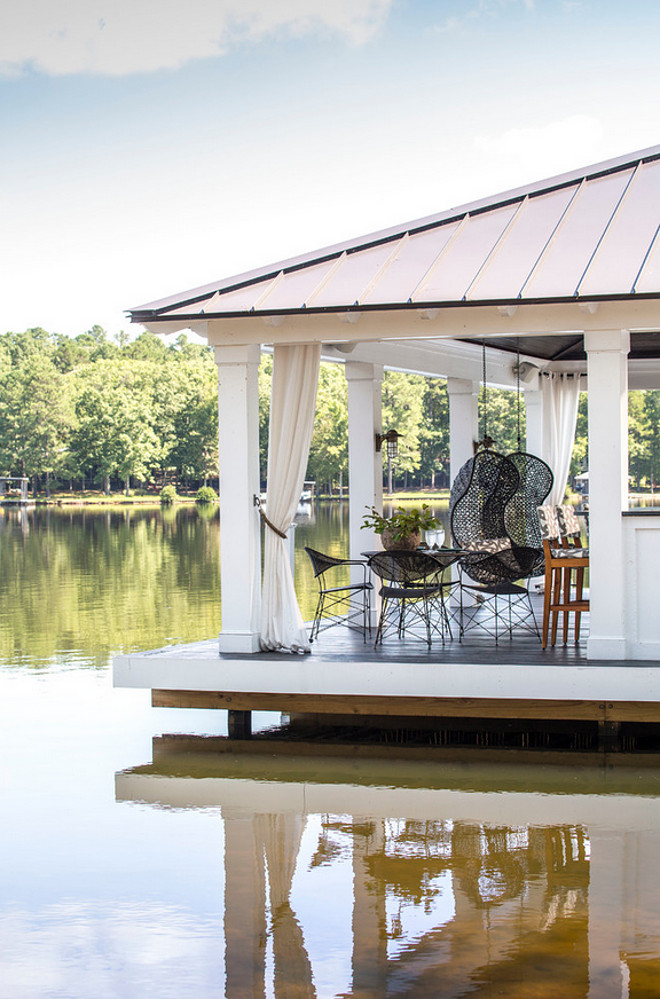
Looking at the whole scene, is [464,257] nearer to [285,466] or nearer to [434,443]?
[285,466]

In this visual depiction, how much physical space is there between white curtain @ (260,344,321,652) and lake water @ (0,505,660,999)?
1.05 metres

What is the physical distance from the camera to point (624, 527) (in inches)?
328

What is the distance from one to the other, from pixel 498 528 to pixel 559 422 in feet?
11.7

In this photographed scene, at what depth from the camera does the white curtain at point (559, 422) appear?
43.5 feet

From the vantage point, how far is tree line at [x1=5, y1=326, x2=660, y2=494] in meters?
63.0

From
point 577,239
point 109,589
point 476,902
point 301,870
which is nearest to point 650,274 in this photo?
point 577,239

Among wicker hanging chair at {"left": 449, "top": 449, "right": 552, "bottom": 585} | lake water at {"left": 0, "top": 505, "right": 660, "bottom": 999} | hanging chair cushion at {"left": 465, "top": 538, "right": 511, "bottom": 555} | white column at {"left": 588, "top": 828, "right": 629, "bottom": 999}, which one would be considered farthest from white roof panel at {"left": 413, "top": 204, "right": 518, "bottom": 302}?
white column at {"left": 588, "top": 828, "right": 629, "bottom": 999}

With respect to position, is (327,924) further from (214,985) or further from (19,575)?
(19,575)

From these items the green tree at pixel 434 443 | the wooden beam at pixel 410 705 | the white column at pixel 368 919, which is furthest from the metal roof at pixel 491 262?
the green tree at pixel 434 443

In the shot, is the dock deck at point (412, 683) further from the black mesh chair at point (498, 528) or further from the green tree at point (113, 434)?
the green tree at point (113, 434)

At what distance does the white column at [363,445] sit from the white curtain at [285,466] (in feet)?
7.50

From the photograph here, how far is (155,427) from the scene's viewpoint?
70.2 metres

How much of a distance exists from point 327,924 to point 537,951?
0.98 m

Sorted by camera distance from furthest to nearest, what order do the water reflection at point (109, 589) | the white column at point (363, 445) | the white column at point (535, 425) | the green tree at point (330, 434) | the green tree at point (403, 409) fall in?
the green tree at point (330, 434) < the green tree at point (403, 409) < the water reflection at point (109, 589) < the white column at point (535, 425) < the white column at point (363, 445)
